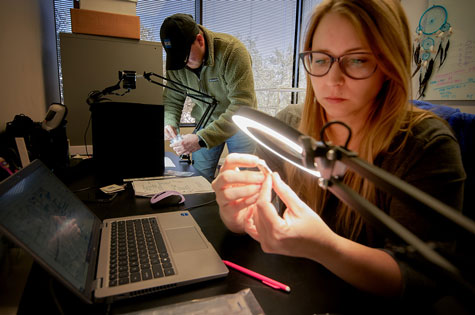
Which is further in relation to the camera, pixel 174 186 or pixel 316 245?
pixel 174 186

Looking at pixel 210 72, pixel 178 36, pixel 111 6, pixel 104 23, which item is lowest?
pixel 210 72

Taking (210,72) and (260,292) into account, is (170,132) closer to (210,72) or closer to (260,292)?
(210,72)

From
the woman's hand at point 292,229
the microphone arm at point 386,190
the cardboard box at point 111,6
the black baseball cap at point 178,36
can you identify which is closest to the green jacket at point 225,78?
the black baseball cap at point 178,36

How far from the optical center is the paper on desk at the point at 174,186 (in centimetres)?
112

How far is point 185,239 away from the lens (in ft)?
2.30

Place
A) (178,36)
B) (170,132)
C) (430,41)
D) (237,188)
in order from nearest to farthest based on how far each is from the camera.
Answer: (237,188) → (178,36) → (170,132) → (430,41)

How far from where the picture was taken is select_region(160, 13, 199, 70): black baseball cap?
5.16 ft

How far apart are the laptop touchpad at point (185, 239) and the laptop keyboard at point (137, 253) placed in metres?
0.03

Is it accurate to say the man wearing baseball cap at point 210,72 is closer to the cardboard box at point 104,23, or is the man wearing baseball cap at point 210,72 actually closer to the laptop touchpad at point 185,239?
the cardboard box at point 104,23

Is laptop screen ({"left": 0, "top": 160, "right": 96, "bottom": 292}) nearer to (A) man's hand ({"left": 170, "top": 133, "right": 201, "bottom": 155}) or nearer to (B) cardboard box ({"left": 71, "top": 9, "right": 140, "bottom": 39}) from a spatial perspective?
(A) man's hand ({"left": 170, "top": 133, "right": 201, "bottom": 155})

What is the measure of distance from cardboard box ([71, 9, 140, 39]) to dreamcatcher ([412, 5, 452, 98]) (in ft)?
7.52

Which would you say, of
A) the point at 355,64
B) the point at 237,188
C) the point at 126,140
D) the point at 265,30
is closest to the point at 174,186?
the point at 126,140

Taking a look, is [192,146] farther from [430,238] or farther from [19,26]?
[430,238]

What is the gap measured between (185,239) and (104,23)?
2.24m
